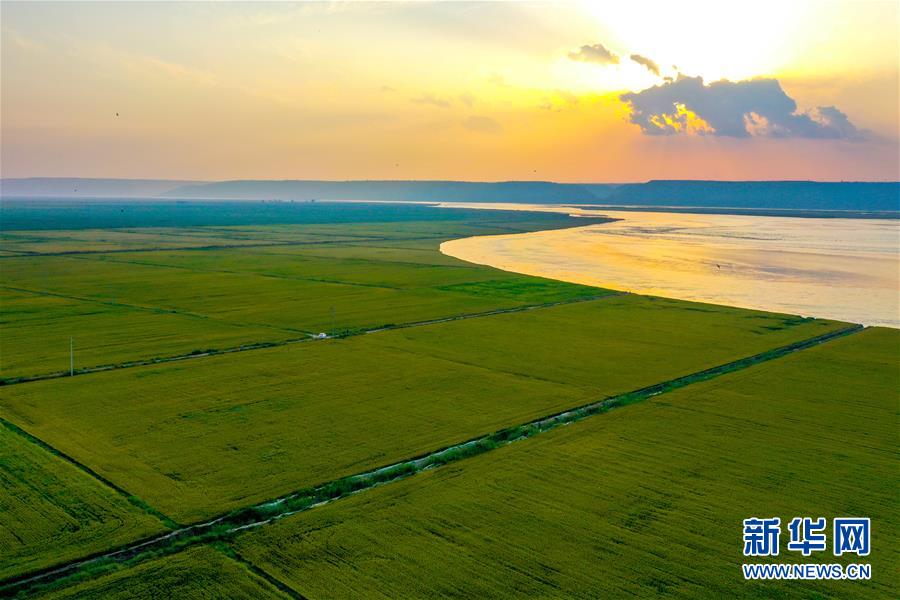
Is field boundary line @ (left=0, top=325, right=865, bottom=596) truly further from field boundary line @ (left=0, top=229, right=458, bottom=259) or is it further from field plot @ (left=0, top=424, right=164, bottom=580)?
field boundary line @ (left=0, top=229, right=458, bottom=259)

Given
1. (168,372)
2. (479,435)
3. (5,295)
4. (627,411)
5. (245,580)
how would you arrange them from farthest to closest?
(5,295) → (168,372) → (627,411) → (479,435) → (245,580)

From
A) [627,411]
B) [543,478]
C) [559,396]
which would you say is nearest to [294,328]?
[559,396]

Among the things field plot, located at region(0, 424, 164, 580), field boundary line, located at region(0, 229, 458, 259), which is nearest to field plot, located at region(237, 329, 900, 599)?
field plot, located at region(0, 424, 164, 580)

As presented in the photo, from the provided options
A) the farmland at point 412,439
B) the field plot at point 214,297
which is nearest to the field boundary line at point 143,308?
the field plot at point 214,297

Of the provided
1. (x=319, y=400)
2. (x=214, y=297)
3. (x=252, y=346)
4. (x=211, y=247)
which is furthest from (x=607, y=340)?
(x=211, y=247)

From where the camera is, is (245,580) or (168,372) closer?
(245,580)

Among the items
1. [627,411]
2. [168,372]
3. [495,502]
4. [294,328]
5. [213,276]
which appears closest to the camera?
[495,502]

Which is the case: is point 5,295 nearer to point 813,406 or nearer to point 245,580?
point 245,580
